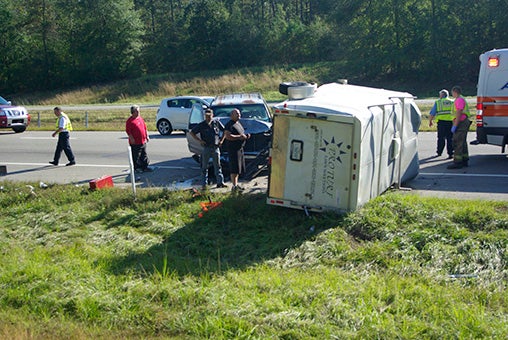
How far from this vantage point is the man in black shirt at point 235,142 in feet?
38.4

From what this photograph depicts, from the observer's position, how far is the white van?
13562mm

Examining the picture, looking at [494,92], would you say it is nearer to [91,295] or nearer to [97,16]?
[91,295]

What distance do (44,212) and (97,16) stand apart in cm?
5818

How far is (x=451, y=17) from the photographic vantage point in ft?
165

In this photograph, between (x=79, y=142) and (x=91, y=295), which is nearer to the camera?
(x=91, y=295)

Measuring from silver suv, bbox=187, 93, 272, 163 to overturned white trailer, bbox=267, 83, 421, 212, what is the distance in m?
3.72

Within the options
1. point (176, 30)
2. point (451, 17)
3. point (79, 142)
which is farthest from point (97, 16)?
point (79, 142)

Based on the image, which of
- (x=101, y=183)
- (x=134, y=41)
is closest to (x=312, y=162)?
(x=101, y=183)

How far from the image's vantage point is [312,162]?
30.0 feet

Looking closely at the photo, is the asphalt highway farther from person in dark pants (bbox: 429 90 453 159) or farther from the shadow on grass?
the shadow on grass

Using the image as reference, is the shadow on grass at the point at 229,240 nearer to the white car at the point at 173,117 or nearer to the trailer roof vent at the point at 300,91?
the trailer roof vent at the point at 300,91

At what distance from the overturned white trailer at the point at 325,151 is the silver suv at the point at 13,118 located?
17.9 metres

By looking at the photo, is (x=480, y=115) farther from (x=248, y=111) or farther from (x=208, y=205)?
(x=208, y=205)

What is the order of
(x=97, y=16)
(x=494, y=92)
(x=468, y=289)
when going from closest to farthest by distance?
(x=468, y=289) < (x=494, y=92) < (x=97, y=16)
